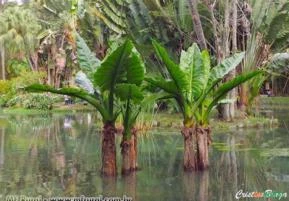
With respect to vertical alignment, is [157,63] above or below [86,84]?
above

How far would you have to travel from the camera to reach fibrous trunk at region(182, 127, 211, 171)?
863 centimetres

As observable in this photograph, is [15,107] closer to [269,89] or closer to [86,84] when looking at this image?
[269,89]

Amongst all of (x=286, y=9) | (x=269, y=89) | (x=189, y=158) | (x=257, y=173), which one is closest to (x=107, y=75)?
(x=189, y=158)

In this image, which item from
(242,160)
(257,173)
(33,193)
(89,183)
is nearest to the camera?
(33,193)

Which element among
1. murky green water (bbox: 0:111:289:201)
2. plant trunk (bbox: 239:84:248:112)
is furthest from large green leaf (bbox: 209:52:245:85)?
plant trunk (bbox: 239:84:248:112)

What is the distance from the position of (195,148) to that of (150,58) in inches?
488

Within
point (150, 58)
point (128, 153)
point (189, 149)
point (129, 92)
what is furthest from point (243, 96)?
point (129, 92)

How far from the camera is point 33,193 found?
7211 mm

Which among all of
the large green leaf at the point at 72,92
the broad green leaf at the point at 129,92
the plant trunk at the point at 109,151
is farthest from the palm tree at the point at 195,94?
the plant trunk at the point at 109,151

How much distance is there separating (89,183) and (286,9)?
14.8 meters

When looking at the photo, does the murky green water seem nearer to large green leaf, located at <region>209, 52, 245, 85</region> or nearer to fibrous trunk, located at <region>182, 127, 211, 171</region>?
fibrous trunk, located at <region>182, 127, 211, 171</region>

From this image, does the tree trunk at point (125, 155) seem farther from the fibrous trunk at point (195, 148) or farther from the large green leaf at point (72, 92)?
the fibrous trunk at point (195, 148)

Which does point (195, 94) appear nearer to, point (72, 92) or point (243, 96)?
point (72, 92)

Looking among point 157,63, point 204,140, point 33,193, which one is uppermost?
point 157,63
